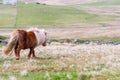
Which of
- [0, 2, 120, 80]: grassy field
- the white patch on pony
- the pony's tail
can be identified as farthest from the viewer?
the white patch on pony

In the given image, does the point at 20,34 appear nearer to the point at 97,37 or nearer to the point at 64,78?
the point at 64,78

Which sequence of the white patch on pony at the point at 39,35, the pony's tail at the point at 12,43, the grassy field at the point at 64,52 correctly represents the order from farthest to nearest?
the white patch on pony at the point at 39,35
the pony's tail at the point at 12,43
the grassy field at the point at 64,52

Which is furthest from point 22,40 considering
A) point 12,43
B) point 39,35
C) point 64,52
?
point 64,52

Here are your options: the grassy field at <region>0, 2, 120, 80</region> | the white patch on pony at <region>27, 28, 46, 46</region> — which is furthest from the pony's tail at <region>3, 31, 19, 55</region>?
the white patch on pony at <region>27, 28, 46, 46</region>

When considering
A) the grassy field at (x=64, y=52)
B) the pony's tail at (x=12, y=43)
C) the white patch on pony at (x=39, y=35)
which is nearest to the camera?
the grassy field at (x=64, y=52)

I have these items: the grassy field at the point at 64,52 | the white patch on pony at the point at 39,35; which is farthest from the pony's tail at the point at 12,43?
the white patch on pony at the point at 39,35

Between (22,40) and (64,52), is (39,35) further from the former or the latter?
(64,52)

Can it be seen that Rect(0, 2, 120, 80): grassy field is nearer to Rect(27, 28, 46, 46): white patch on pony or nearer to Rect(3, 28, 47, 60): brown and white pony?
Rect(3, 28, 47, 60): brown and white pony

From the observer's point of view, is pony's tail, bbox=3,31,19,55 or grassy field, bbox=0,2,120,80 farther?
pony's tail, bbox=3,31,19,55

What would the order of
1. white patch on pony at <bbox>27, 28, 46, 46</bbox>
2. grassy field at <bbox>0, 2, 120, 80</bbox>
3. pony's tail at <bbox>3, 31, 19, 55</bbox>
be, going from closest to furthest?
grassy field at <bbox>0, 2, 120, 80</bbox> → pony's tail at <bbox>3, 31, 19, 55</bbox> → white patch on pony at <bbox>27, 28, 46, 46</bbox>

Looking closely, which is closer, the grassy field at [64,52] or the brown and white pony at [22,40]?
the grassy field at [64,52]

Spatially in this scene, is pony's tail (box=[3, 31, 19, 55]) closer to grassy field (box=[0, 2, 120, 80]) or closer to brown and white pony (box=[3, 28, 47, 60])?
brown and white pony (box=[3, 28, 47, 60])

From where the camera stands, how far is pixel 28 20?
98.5 meters

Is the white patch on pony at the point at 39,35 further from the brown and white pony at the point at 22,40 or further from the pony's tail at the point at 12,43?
the pony's tail at the point at 12,43
